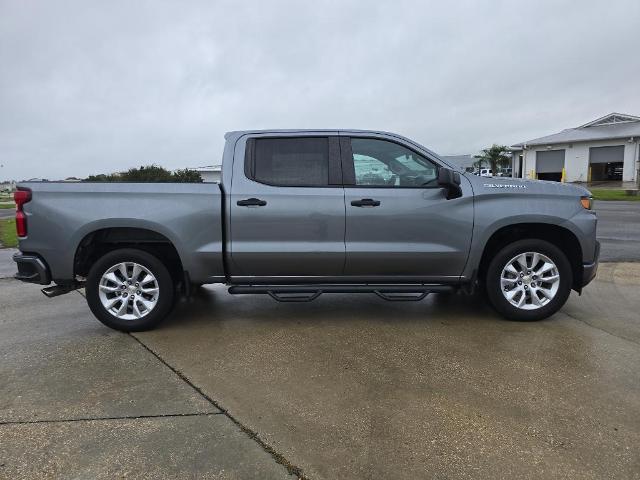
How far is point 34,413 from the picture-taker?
3.11 metres

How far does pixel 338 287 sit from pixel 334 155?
4.27 feet

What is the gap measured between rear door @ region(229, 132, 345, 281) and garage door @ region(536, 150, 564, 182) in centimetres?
4290

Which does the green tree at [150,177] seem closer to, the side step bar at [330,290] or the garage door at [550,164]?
the side step bar at [330,290]

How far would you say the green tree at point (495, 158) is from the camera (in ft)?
202

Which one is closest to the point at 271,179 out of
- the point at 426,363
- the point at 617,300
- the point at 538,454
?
the point at 426,363

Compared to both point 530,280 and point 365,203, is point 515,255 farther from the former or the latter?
point 365,203

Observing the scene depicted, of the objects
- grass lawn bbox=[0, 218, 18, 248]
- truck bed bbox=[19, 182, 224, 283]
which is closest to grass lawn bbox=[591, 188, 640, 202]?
truck bed bbox=[19, 182, 224, 283]

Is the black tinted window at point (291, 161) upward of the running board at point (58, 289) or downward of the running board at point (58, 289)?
upward

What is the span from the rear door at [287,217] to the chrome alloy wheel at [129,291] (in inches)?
32.5

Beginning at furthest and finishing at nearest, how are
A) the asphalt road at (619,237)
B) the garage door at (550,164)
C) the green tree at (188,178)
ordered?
the garage door at (550,164), the asphalt road at (619,237), the green tree at (188,178)

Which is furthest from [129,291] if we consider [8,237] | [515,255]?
[8,237]

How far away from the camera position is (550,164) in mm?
43312

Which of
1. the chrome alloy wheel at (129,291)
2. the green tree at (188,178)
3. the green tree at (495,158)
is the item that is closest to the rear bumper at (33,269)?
the chrome alloy wheel at (129,291)

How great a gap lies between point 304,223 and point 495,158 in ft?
206
